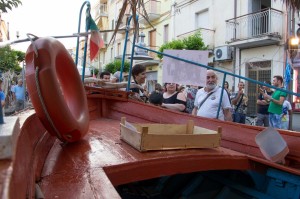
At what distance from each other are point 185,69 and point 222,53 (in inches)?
468

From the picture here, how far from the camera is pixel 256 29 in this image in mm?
14117

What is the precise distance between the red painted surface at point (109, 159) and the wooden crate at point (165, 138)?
5 cm

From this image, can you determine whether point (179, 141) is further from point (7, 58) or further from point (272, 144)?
point (7, 58)

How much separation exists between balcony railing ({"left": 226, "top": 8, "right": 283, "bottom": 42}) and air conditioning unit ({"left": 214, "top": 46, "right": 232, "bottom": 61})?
1.49 feet

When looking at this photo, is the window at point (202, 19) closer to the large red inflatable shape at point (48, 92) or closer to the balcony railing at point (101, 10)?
the large red inflatable shape at point (48, 92)

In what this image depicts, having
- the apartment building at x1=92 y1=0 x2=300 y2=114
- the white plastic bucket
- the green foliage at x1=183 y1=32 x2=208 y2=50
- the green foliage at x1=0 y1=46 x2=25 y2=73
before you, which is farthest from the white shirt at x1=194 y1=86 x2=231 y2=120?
the green foliage at x1=183 y1=32 x2=208 y2=50

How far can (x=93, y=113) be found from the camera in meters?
4.27

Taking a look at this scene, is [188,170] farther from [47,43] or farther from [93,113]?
[93,113]

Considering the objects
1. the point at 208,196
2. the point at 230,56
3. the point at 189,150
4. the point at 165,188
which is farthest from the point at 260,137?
the point at 230,56

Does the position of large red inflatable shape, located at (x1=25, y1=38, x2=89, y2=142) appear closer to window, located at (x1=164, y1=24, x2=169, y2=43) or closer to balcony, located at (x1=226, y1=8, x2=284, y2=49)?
balcony, located at (x1=226, y1=8, x2=284, y2=49)

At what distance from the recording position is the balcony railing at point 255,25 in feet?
42.4

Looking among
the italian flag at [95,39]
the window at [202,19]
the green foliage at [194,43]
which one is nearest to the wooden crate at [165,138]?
the italian flag at [95,39]

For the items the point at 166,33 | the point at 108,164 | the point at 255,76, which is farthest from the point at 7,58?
the point at 166,33

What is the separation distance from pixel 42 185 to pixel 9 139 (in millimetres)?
709
